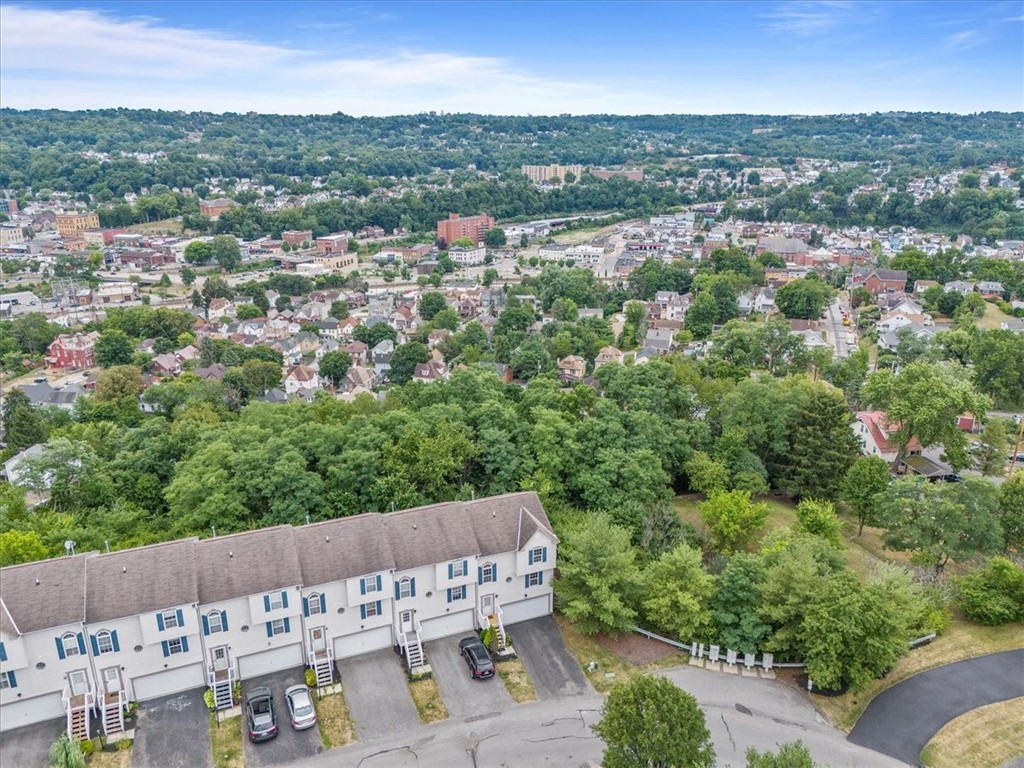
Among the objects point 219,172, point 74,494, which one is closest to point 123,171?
point 219,172

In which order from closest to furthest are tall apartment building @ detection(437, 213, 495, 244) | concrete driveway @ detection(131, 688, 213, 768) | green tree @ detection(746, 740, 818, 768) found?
1. green tree @ detection(746, 740, 818, 768)
2. concrete driveway @ detection(131, 688, 213, 768)
3. tall apartment building @ detection(437, 213, 495, 244)

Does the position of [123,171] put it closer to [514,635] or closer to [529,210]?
[529,210]

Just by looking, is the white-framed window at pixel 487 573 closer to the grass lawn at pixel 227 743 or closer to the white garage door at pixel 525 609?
the white garage door at pixel 525 609

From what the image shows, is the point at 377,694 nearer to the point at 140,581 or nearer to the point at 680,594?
the point at 140,581

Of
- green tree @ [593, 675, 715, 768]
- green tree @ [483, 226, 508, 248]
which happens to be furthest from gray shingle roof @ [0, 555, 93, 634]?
green tree @ [483, 226, 508, 248]

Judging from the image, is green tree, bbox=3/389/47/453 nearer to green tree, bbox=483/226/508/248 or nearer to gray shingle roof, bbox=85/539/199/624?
gray shingle roof, bbox=85/539/199/624
